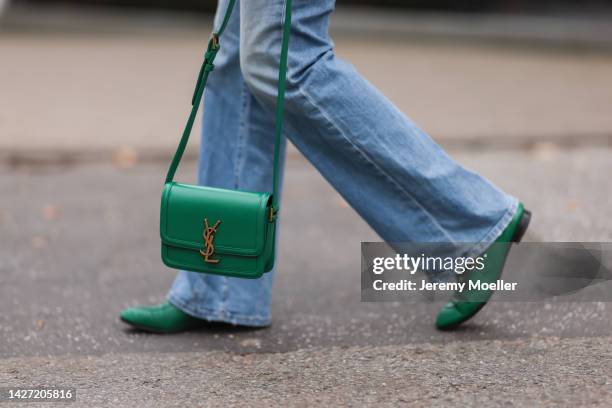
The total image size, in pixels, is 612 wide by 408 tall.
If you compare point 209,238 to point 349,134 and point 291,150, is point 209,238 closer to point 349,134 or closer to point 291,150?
point 349,134

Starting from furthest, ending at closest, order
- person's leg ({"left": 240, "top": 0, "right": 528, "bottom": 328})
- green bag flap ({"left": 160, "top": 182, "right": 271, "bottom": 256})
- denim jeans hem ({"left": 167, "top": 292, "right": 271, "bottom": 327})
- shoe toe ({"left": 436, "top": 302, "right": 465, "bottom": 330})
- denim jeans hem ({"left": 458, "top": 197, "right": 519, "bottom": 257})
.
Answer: denim jeans hem ({"left": 167, "top": 292, "right": 271, "bottom": 327})
shoe toe ({"left": 436, "top": 302, "right": 465, "bottom": 330})
denim jeans hem ({"left": 458, "top": 197, "right": 519, "bottom": 257})
person's leg ({"left": 240, "top": 0, "right": 528, "bottom": 328})
green bag flap ({"left": 160, "top": 182, "right": 271, "bottom": 256})

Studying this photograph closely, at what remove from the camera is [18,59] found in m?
7.99

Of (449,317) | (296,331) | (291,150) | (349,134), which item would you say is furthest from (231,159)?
(291,150)

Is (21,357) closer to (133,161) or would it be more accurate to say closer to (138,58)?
(133,161)

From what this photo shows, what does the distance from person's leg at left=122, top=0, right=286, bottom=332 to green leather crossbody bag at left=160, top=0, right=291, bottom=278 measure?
1.00 ft

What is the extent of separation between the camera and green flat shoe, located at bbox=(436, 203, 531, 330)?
2584 mm

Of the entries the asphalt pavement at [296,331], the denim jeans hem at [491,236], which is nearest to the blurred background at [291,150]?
the asphalt pavement at [296,331]

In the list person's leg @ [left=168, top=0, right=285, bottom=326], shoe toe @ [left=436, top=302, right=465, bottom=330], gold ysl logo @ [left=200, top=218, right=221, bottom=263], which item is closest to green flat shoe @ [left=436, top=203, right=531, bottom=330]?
shoe toe @ [left=436, top=302, right=465, bottom=330]

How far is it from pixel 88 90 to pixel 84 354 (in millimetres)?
4543

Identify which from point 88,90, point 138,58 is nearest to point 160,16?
point 138,58

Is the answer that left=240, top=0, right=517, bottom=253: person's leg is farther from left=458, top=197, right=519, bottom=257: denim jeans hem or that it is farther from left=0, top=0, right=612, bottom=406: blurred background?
left=0, top=0, right=612, bottom=406: blurred background

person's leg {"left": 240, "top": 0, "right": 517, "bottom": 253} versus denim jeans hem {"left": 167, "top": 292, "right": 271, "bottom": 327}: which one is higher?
person's leg {"left": 240, "top": 0, "right": 517, "bottom": 253}

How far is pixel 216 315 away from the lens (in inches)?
111

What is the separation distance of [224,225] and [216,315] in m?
0.53
